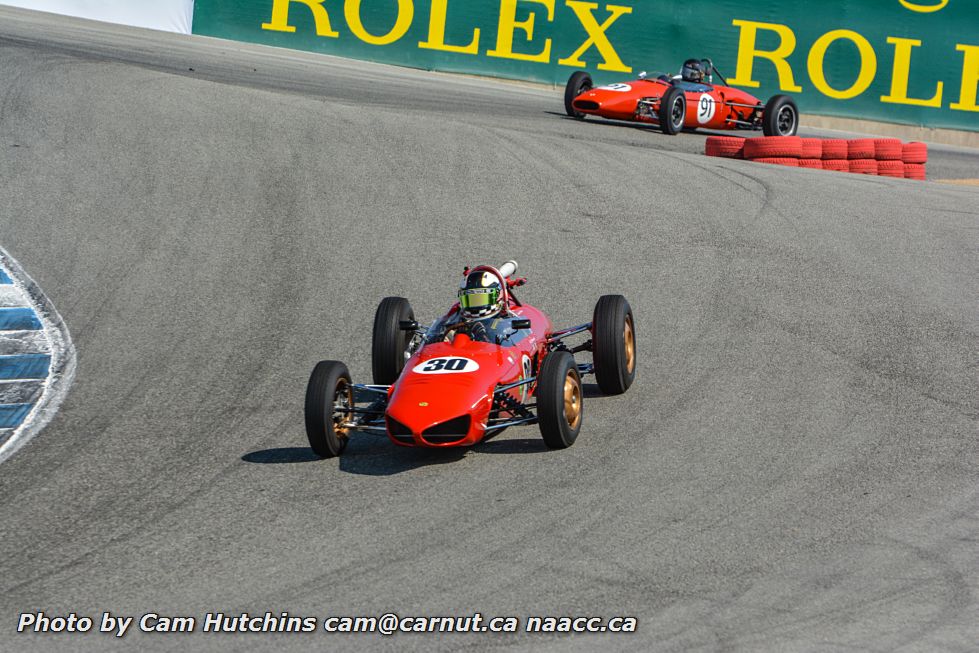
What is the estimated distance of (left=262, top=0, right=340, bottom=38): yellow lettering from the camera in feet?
83.2

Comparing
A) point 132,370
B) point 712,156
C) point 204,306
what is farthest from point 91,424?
point 712,156

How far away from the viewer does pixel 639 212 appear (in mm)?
14047

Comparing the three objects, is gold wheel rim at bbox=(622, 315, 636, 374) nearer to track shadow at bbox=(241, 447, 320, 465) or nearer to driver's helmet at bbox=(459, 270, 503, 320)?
driver's helmet at bbox=(459, 270, 503, 320)

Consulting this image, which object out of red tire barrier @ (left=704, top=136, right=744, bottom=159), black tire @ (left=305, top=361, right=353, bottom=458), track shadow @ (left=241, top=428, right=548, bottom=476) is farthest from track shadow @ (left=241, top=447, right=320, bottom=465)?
red tire barrier @ (left=704, top=136, right=744, bottom=159)

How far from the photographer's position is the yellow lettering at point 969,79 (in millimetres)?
24344

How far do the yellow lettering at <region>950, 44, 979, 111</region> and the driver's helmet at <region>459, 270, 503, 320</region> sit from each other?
749 inches

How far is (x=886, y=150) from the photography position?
1798 cm

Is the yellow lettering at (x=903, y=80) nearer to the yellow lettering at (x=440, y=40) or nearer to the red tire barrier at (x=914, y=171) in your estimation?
the red tire barrier at (x=914, y=171)

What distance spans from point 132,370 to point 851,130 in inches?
735

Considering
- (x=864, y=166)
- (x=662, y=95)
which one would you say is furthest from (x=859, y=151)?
(x=662, y=95)

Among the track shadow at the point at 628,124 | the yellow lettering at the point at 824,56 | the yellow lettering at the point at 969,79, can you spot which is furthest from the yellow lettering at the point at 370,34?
the yellow lettering at the point at 969,79

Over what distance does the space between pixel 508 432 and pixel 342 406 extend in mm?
1157

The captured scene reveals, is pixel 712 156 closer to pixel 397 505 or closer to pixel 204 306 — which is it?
pixel 204 306

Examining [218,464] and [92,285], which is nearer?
[218,464]
